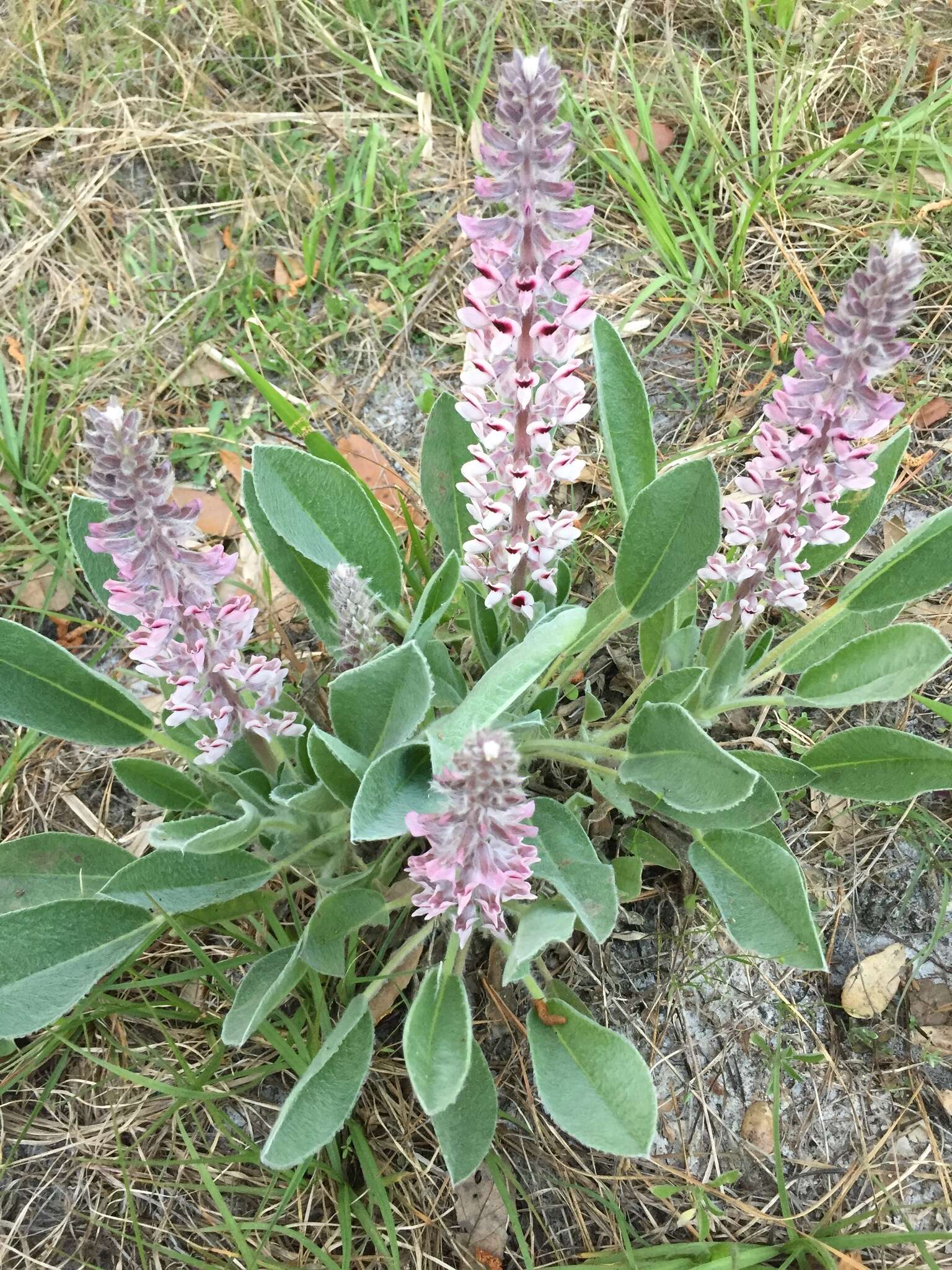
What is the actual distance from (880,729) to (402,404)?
6.08 ft

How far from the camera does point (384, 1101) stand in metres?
2.31

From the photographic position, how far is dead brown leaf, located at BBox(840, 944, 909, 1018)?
2.43m

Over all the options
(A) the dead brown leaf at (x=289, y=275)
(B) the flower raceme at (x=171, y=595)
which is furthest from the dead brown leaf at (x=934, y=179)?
(B) the flower raceme at (x=171, y=595)

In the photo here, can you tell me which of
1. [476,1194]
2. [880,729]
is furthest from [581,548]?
[476,1194]

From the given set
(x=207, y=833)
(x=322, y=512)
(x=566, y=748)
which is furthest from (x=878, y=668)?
(x=207, y=833)

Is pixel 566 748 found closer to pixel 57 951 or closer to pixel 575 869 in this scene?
pixel 575 869

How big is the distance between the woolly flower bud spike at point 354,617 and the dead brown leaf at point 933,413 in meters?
1.96

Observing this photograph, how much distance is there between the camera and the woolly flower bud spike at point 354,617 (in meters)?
1.90

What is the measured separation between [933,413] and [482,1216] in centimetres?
250

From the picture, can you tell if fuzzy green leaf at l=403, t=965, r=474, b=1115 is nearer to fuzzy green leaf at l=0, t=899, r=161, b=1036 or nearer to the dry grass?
the dry grass

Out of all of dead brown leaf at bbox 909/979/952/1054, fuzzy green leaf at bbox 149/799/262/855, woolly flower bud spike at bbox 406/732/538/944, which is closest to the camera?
woolly flower bud spike at bbox 406/732/538/944

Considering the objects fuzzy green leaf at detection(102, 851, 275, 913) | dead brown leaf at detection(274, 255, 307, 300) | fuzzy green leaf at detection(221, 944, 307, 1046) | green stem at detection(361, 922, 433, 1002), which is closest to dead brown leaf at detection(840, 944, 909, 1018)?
green stem at detection(361, 922, 433, 1002)

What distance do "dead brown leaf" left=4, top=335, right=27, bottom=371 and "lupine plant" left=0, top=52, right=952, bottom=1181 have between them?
1.42m

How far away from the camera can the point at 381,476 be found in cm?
314
